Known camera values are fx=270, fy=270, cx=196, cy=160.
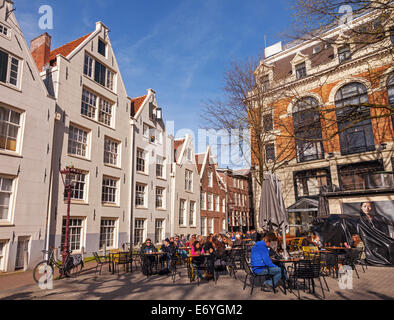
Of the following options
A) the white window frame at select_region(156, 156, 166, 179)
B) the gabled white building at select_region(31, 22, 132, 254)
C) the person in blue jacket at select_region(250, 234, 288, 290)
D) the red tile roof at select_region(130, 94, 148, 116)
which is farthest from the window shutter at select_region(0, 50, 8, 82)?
the person in blue jacket at select_region(250, 234, 288, 290)

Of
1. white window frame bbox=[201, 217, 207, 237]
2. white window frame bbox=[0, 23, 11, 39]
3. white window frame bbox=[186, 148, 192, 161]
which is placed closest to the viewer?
white window frame bbox=[0, 23, 11, 39]

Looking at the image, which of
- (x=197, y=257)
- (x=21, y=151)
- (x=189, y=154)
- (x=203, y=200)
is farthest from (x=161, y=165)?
(x=197, y=257)

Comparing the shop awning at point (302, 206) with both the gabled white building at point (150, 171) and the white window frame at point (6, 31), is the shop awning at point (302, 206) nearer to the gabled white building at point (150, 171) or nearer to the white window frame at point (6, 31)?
the gabled white building at point (150, 171)

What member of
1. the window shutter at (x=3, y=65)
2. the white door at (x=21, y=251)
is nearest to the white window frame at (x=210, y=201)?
the white door at (x=21, y=251)

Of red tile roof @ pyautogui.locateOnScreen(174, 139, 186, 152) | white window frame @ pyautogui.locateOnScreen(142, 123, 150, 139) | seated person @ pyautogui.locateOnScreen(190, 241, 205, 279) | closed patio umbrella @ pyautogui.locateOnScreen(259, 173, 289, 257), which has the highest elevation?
red tile roof @ pyautogui.locateOnScreen(174, 139, 186, 152)

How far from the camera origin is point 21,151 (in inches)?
531

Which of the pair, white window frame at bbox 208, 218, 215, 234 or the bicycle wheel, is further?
white window frame at bbox 208, 218, 215, 234

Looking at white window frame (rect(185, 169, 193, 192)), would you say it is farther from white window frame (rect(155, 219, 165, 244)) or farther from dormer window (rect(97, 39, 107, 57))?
dormer window (rect(97, 39, 107, 57))

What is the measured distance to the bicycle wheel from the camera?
958cm

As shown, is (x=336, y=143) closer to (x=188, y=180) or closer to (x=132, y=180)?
(x=188, y=180)

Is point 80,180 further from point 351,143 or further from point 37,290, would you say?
point 351,143

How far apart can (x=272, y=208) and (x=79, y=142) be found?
1288cm
